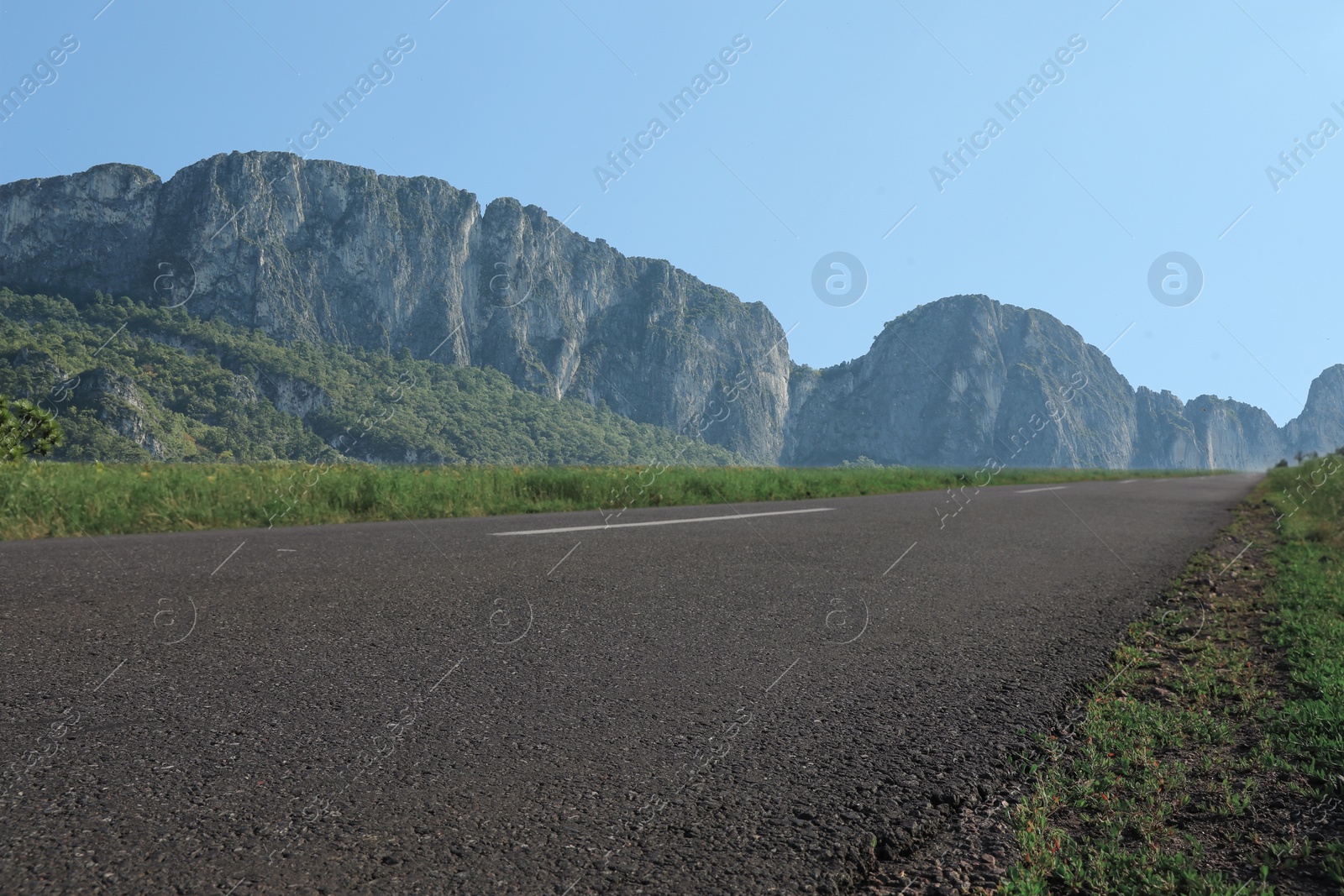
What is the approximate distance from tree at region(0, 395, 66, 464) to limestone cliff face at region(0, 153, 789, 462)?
101m

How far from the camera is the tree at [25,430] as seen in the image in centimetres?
2153

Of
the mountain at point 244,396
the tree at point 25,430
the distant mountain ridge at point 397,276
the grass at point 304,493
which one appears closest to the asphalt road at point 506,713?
the grass at point 304,493

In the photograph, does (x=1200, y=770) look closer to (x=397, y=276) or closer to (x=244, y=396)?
(x=244, y=396)

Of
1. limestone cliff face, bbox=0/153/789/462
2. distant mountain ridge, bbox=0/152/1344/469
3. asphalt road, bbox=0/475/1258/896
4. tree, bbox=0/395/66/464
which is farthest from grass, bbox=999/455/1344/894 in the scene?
limestone cliff face, bbox=0/153/789/462

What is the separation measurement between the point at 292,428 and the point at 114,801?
112 meters

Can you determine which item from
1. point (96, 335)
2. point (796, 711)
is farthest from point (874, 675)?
point (96, 335)

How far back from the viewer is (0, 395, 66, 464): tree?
21.5 meters

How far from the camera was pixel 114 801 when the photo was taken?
5.71 feet

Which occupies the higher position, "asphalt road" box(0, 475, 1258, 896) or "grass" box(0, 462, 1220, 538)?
"asphalt road" box(0, 475, 1258, 896)

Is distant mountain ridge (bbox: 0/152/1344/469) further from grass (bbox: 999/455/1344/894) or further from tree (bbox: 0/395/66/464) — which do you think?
grass (bbox: 999/455/1344/894)

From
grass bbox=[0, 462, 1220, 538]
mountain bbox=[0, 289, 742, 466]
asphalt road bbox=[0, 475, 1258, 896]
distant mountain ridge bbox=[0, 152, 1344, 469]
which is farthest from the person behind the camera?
distant mountain ridge bbox=[0, 152, 1344, 469]

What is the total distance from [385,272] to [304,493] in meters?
133

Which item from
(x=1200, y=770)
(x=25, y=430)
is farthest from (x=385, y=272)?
(x=1200, y=770)

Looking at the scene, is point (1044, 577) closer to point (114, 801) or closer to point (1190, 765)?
point (1190, 765)
